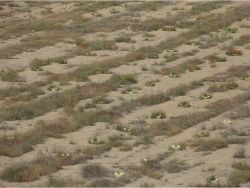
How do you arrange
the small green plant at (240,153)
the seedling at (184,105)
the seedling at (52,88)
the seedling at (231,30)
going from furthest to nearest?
the seedling at (231,30) → the seedling at (52,88) → the seedling at (184,105) → the small green plant at (240,153)

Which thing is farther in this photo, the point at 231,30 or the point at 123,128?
the point at 231,30

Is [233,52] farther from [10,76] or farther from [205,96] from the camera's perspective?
[10,76]

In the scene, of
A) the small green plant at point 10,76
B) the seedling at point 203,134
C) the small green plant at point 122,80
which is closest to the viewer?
the seedling at point 203,134

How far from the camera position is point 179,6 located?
35.9 m

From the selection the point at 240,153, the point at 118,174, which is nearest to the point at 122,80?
the point at 240,153

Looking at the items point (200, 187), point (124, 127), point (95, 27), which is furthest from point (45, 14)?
point (200, 187)

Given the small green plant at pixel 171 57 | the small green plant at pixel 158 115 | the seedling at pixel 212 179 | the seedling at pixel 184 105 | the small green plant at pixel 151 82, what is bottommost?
the small green plant at pixel 171 57

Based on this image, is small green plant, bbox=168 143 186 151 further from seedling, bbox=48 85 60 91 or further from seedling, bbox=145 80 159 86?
seedling, bbox=48 85 60 91

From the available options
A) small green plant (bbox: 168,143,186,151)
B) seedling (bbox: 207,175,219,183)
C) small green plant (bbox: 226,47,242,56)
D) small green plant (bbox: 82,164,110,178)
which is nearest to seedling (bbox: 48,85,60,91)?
small green plant (bbox: 168,143,186,151)

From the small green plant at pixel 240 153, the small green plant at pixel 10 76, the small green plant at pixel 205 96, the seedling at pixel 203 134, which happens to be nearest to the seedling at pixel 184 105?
the small green plant at pixel 205 96

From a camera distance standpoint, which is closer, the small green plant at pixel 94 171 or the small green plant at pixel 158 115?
the small green plant at pixel 94 171

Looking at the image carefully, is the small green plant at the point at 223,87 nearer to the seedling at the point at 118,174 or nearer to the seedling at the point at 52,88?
the seedling at the point at 52,88

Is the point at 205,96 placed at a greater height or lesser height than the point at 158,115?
lesser

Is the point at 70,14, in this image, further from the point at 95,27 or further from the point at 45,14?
the point at 95,27
